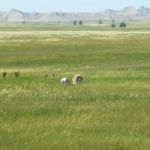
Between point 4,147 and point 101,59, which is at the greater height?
point 4,147

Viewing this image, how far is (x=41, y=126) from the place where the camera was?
1705 centimetres

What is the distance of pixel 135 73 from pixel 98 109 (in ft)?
55.3

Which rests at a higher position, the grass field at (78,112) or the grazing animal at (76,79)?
the grass field at (78,112)

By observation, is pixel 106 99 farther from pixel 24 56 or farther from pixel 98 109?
pixel 24 56

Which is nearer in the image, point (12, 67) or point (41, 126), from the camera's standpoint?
point (41, 126)

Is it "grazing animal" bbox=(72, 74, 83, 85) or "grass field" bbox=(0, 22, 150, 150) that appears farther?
"grazing animal" bbox=(72, 74, 83, 85)

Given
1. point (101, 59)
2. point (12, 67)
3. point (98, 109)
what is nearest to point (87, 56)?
point (101, 59)

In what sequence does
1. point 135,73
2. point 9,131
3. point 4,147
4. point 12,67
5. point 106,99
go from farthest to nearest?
point 12,67
point 135,73
point 106,99
point 9,131
point 4,147

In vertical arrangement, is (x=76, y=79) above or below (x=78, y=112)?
below

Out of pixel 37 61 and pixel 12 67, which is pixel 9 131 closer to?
pixel 12 67

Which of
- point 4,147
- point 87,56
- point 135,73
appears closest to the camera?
point 4,147

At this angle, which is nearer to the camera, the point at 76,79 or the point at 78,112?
the point at 78,112

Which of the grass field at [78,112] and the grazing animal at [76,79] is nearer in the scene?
the grass field at [78,112]

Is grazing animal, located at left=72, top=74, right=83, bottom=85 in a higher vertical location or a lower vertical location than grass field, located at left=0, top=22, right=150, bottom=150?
lower
